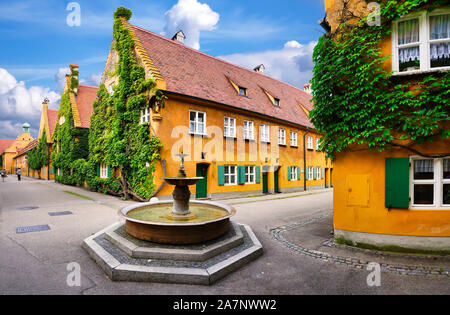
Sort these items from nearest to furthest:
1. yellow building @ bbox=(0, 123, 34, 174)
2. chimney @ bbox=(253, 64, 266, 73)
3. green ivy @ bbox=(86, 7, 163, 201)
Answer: green ivy @ bbox=(86, 7, 163, 201)
chimney @ bbox=(253, 64, 266, 73)
yellow building @ bbox=(0, 123, 34, 174)

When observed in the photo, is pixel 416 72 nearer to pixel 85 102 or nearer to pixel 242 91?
pixel 242 91

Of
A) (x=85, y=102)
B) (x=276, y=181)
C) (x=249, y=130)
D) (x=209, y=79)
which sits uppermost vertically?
(x=85, y=102)

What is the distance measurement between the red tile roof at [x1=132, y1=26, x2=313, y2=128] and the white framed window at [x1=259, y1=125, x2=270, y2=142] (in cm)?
106

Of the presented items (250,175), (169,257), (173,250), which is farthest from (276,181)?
(169,257)

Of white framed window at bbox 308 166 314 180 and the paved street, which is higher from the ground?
white framed window at bbox 308 166 314 180

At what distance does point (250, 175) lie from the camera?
18.5m

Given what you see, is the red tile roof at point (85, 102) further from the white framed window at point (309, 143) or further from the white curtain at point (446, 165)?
the white curtain at point (446, 165)

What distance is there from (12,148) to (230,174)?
8928 centimetres

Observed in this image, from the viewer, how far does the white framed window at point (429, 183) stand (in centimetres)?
574

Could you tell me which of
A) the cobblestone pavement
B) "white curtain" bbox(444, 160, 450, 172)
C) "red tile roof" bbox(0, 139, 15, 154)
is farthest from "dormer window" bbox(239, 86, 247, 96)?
"red tile roof" bbox(0, 139, 15, 154)

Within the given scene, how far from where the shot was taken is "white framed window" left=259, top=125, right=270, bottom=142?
63.3 ft

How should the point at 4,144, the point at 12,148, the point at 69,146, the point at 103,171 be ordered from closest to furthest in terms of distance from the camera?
the point at 103,171
the point at 69,146
the point at 12,148
the point at 4,144

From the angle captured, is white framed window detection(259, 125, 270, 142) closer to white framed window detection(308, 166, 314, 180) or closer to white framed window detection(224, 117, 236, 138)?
white framed window detection(224, 117, 236, 138)
